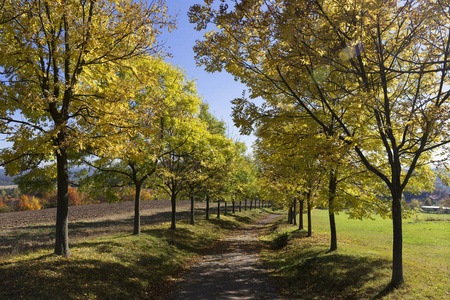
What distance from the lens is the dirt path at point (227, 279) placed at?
356 inches

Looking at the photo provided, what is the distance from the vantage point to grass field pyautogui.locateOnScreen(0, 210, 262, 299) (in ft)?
23.8

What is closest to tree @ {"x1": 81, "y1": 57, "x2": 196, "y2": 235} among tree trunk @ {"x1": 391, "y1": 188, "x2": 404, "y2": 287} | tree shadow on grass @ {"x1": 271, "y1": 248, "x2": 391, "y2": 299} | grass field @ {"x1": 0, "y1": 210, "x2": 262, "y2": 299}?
grass field @ {"x1": 0, "y1": 210, "x2": 262, "y2": 299}

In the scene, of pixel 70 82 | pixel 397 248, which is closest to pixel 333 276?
pixel 397 248

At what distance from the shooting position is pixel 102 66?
30.7 feet

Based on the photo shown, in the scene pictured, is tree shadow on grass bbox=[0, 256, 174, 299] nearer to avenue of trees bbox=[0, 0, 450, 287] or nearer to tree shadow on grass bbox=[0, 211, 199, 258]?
avenue of trees bbox=[0, 0, 450, 287]

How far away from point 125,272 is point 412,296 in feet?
31.9

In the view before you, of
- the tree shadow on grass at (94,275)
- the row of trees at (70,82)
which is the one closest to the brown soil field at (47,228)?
the tree shadow on grass at (94,275)

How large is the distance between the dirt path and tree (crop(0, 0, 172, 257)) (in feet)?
16.3

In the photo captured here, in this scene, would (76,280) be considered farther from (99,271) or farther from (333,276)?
(333,276)

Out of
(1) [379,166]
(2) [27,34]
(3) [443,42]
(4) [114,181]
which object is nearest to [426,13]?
(3) [443,42]

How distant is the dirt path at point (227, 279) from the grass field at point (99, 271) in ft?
2.72

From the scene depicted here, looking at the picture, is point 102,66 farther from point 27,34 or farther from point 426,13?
point 426,13

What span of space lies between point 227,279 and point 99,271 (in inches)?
194

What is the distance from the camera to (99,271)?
944cm
